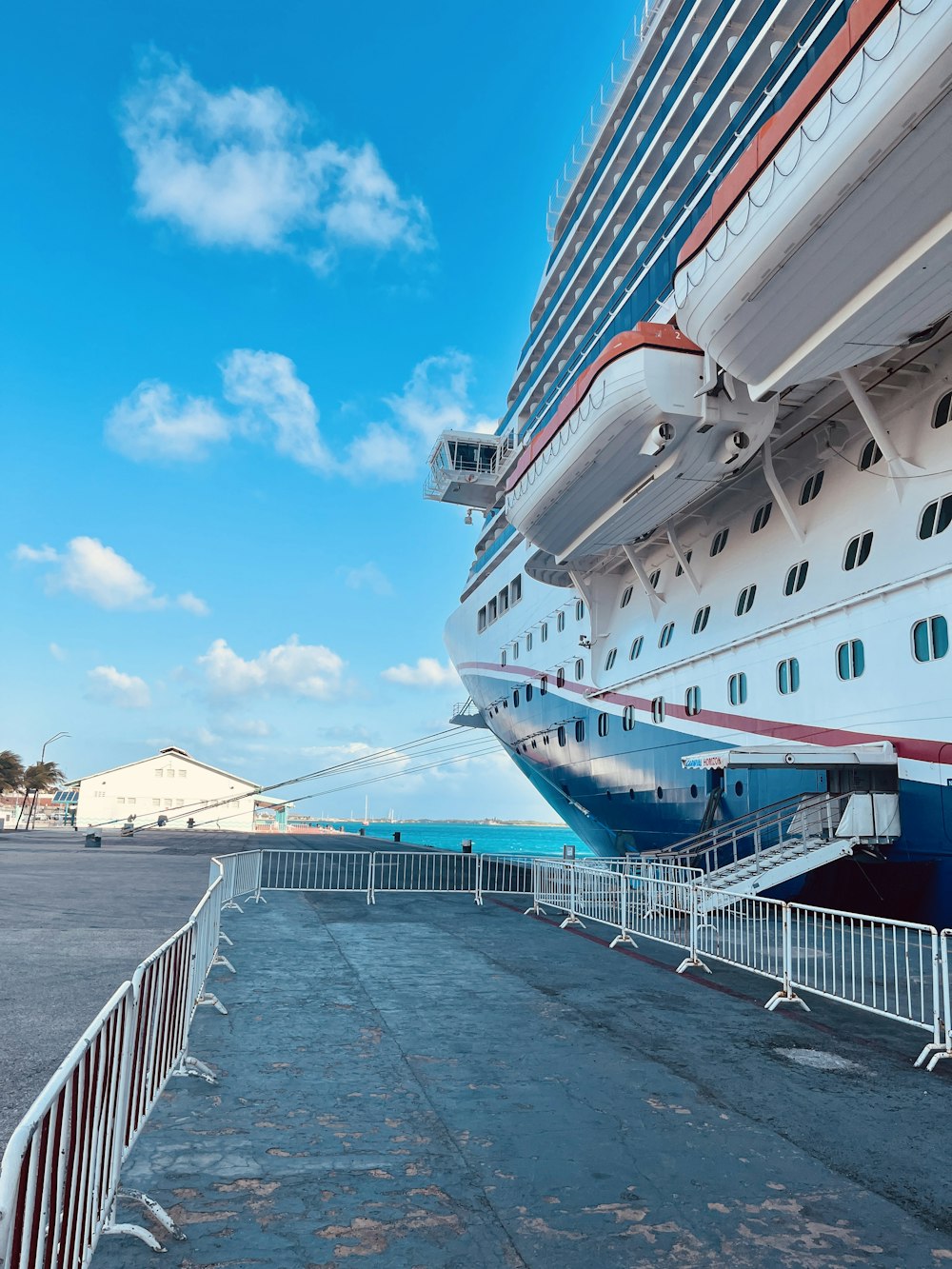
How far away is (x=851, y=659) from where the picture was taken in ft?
49.1

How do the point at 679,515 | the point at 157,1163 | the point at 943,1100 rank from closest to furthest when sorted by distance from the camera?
the point at 157,1163
the point at 943,1100
the point at 679,515

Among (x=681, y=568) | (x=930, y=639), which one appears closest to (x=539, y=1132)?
(x=930, y=639)

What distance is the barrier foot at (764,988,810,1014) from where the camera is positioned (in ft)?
29.6

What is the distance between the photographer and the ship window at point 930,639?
13.1 meters

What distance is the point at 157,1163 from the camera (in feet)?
14.8

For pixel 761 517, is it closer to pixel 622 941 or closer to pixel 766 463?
pixel 766 463

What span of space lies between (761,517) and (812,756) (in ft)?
21.6

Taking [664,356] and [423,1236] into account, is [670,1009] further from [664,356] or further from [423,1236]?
[664,356]

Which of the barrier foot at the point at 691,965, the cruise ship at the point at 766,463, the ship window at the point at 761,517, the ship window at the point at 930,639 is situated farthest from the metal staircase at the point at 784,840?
the ship window at the point at 761,517

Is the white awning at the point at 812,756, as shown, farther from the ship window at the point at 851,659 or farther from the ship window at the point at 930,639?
the ship window at the point at 930,639

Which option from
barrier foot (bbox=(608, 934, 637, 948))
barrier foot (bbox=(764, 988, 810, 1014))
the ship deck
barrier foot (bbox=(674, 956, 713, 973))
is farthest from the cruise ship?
the ship deck

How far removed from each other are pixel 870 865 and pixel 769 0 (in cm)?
2083

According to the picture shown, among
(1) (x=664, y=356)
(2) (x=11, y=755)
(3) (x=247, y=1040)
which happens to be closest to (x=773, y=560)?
(1) (x=664, y=356)

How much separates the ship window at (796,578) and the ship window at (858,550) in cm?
114
